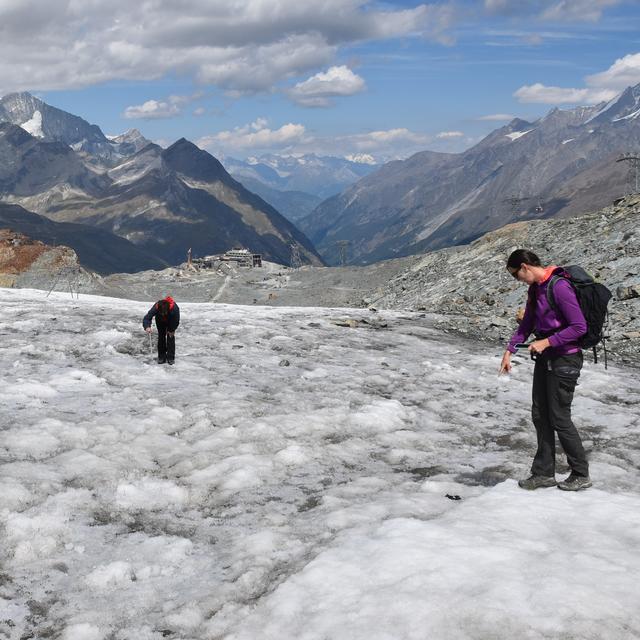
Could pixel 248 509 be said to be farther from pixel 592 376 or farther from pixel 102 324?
pixel 102 324

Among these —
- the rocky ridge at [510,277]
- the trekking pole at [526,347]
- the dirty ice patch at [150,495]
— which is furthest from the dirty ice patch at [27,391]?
the rocky ridge at [510,277]

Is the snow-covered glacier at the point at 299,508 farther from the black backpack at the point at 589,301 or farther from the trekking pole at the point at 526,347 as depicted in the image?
the black backpack at the point at 589,301

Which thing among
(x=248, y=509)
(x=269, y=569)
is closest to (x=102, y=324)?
(x=248, y=509)

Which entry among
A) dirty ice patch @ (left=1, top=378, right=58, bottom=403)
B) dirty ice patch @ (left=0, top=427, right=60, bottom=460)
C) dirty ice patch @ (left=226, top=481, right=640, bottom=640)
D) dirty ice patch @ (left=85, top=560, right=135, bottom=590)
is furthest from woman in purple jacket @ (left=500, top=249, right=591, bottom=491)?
dirty ice patch @ (left=1, top=378, right=58, bottom=403)

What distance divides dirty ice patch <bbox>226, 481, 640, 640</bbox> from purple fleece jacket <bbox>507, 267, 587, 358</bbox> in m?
1.94

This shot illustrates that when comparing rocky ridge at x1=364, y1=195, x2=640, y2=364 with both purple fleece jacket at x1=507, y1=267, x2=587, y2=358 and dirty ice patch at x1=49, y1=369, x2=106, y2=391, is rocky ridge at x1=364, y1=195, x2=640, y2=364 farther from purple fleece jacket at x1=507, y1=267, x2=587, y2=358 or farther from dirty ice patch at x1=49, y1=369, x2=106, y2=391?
dirty ice patch at x1=49, y1=369, x2=106, y2=391

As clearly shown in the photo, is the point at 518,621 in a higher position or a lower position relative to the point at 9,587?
higher

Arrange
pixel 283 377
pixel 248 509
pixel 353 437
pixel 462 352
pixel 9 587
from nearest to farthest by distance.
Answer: pixel 9 587, pixel 248 509, pixel 353 437, pixel 283 377, pixel 462 352

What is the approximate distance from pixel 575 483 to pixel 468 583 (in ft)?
10.6

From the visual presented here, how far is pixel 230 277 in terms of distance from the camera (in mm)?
93062

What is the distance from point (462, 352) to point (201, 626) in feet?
51.1

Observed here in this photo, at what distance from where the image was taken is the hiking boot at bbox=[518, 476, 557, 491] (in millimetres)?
7723

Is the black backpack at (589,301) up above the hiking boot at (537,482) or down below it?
above

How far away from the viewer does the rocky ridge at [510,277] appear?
80.8 feet
